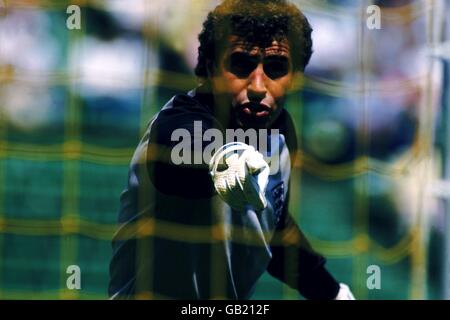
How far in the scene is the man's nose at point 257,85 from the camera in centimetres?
239

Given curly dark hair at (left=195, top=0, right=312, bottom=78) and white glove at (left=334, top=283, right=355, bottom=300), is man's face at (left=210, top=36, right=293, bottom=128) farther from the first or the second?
white glove at (left=334, top=283, right=355, bottom=300)

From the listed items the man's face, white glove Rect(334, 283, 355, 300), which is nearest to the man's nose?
the man's face

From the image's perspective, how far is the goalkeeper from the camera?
2.36 meters

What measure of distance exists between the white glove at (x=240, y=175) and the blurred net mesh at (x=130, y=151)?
0.10m

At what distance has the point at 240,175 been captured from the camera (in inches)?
89.0

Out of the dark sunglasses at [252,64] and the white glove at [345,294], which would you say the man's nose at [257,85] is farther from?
the white glove at [345,294]

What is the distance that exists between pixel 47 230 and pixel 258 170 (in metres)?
0.38

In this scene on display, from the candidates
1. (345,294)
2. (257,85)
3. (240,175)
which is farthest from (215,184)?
(345,294)

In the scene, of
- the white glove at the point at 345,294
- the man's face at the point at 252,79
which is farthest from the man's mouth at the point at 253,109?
the white glove at the point at 345,294

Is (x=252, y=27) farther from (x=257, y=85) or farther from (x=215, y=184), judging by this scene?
(x=215, y=184)

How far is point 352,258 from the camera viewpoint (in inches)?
95.7

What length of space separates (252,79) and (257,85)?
0.01m
